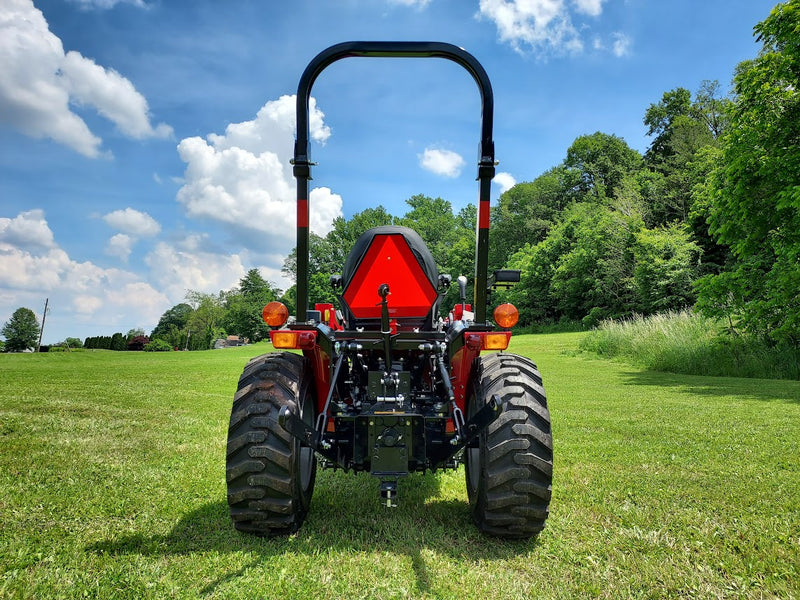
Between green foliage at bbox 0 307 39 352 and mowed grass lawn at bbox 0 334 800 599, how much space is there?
78.0 metres

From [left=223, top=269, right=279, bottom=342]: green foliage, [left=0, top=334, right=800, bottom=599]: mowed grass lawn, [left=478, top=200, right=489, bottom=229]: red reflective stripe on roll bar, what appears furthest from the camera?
[left=223, top=269, right=279, bottom=342]: green foliage

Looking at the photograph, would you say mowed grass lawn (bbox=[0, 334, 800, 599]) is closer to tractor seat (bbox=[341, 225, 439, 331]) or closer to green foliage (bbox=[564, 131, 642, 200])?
tractor seat (bbox=[341, 225, 439, 331])

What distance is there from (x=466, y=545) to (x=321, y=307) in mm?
2449

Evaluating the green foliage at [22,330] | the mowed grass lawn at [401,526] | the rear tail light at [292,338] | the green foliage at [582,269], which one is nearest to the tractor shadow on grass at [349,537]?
the mowed grass lawn at [401,526]

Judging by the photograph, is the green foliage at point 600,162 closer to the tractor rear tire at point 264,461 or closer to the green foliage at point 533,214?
the green foliage at point 533,214

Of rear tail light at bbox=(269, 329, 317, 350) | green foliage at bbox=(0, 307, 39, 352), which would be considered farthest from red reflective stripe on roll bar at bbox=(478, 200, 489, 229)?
green foliage at bbox=(0, 307, 39, 352)

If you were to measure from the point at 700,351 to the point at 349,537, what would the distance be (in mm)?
15808

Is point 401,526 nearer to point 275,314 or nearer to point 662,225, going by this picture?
point 275,314

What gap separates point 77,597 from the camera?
8.57ft

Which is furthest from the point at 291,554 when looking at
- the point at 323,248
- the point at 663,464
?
the point at 323,248

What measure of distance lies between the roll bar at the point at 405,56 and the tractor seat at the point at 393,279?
71cm

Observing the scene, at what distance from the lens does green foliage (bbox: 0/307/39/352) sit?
7053 centimetres

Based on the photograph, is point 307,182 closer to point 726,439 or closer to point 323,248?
point 323,248

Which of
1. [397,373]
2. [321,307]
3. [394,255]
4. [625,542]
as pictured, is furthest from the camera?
[321,307]
